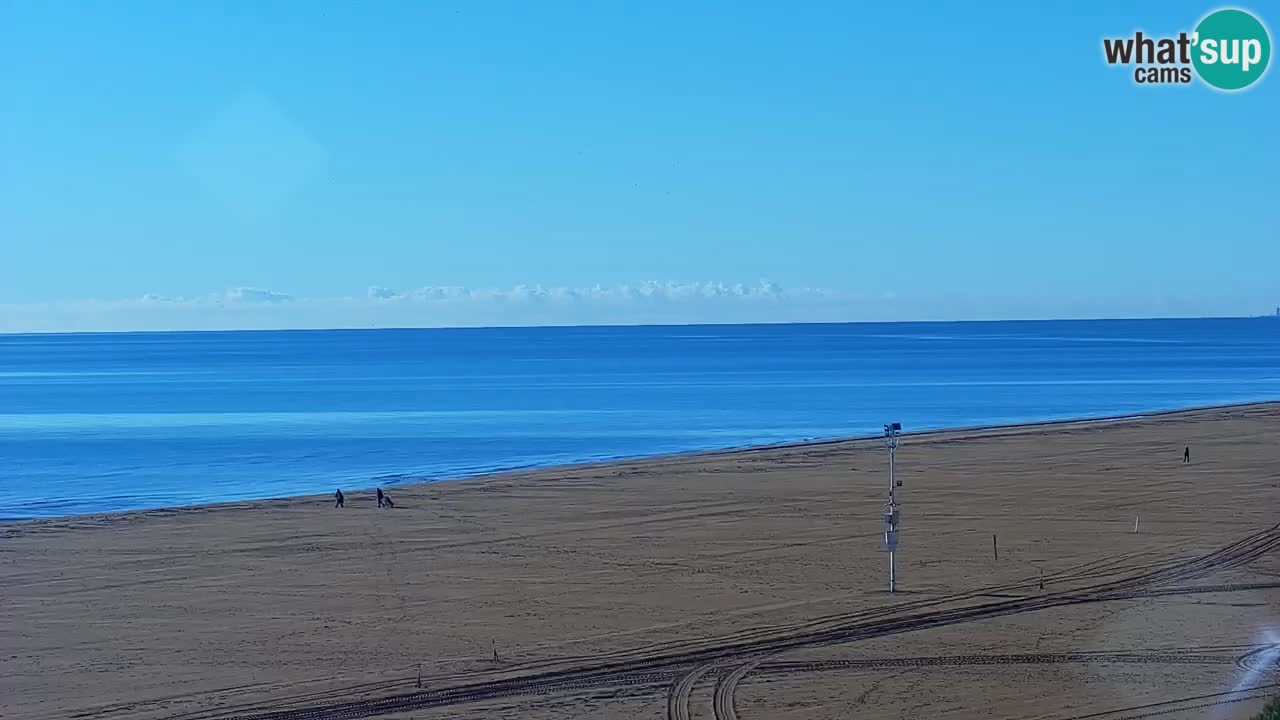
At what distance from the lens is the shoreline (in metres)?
49.5

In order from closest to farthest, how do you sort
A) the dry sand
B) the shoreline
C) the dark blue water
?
1. the dry sand
2. the shoreline
3. the dark blue water

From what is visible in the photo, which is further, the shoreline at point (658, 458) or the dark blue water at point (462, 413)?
the dark blue water at point (462, 413)

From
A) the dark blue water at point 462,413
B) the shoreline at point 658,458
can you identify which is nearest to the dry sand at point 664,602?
the shoreline at point 658,458

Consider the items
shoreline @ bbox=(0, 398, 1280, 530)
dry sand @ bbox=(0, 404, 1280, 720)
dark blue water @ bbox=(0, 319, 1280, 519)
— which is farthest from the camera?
dark blue water @ bbox=(0, 319, 1280, 519)

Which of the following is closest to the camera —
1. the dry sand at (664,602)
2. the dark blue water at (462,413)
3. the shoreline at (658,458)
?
the dry sand at (664,602)

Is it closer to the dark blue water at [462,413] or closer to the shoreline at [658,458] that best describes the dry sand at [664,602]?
the shoreline at [658,458]

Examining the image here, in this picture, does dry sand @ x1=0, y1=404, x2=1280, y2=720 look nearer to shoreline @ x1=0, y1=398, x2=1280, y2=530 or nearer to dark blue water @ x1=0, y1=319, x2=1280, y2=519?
shoreline @ x1=0, y1=398, x2=1280, y2=530

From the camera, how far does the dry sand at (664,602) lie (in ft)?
78.7

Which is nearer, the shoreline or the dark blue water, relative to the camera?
the shoreline

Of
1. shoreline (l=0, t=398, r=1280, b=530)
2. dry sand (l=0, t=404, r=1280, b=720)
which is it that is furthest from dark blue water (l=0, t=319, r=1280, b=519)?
dry sand (l=0, t=404, r=1280, b=720)

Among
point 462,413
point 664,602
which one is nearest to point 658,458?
point 664,602

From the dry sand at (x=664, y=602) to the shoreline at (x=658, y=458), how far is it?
1790 mm

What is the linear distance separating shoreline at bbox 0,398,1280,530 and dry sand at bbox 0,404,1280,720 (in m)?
1.79

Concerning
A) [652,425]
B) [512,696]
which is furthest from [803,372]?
[512,696]
